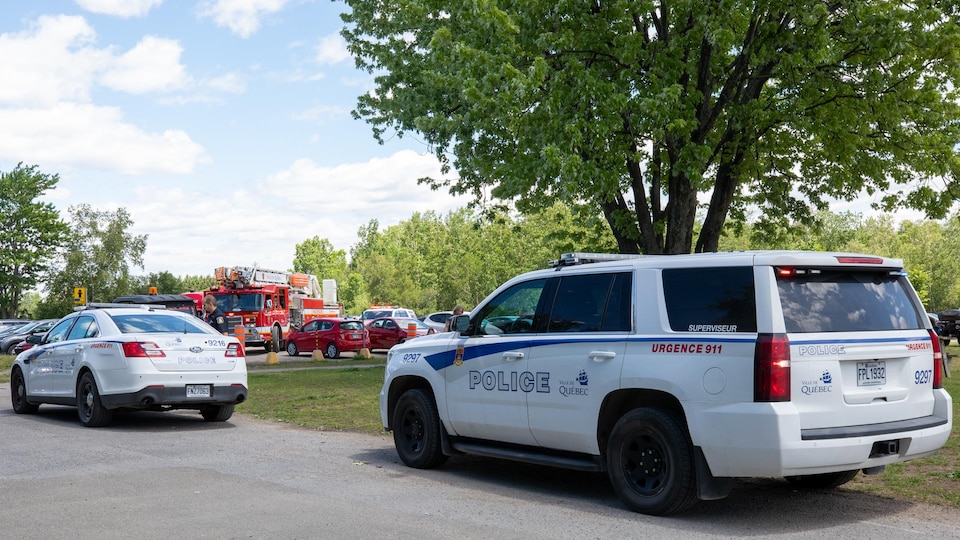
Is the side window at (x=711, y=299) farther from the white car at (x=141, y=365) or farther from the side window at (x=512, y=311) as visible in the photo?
the white car at (x=141, y=365)

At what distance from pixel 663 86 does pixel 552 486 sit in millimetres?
11740

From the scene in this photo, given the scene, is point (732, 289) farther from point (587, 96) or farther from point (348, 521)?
point (587, 96)

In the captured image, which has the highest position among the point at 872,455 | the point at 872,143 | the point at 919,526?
the point at 872,143

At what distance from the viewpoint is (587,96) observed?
18000 millimetres

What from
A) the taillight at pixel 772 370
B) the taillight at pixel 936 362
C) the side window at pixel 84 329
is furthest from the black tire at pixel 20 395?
the taillight at pixel 936 362

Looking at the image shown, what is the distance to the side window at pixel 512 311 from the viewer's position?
830 centimetres

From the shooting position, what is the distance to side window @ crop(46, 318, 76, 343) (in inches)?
535

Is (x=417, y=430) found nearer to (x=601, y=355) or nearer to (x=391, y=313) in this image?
(x=601, y=355)

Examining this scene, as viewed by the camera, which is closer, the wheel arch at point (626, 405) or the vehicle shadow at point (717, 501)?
the vehicle shadow at point (717, 501)

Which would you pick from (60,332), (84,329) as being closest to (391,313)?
(60,332)

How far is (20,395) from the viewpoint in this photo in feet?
47.9

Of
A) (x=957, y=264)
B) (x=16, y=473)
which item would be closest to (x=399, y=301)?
(x=957, y=264)

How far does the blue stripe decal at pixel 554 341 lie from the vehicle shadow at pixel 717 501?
108 centimetres

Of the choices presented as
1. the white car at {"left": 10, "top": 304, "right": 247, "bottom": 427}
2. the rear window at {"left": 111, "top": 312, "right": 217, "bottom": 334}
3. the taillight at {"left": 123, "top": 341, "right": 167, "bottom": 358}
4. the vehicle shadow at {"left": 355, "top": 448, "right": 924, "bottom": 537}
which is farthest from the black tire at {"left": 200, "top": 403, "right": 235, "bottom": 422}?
the vehicle shadow at {"left": 355, "top": 448, "right": 924, "bottom": 537}
